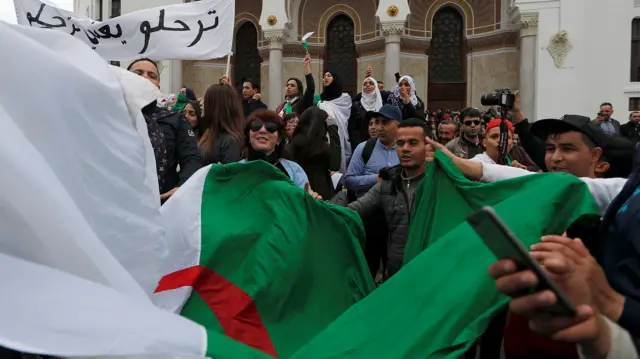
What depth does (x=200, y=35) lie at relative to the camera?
6.16m

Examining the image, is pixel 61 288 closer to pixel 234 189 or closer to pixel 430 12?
pixel 234 189

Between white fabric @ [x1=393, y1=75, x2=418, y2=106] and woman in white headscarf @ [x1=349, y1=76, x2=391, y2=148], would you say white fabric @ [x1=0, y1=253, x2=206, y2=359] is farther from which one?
woman in white headscarf @ [x1=349, y1=76, x2=391, y2=148]

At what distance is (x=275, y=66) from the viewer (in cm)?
2056

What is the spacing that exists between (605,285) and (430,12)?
20.9 m

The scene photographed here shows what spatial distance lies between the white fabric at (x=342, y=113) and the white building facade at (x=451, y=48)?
1096 centimetres

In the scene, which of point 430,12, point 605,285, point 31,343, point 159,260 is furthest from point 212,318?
point 430,12

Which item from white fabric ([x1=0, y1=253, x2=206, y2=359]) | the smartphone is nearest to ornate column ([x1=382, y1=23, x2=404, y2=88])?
white fabric ([x1=0, y1=253, x2=206, y2=359])

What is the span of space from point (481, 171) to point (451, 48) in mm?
18738

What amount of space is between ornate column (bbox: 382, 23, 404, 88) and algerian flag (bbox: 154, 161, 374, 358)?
16174 mm

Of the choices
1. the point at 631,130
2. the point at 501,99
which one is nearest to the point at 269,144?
the point at 501,99

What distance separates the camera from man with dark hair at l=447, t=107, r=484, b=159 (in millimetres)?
6391

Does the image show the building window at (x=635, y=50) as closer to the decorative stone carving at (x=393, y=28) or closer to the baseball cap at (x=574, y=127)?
the decorative stone carving at (x=393, y=28)

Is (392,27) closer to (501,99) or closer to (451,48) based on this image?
(451,48)

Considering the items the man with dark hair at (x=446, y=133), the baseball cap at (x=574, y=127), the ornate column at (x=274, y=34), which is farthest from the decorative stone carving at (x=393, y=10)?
the baseball cap at (x=574, y=127)
